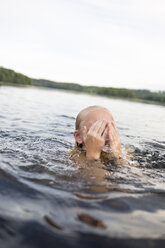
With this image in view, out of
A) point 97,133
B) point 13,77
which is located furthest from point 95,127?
point 13,77

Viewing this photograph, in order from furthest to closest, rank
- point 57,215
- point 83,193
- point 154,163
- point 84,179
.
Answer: point 154,163
point 84,179
point 83,193
point 57,215

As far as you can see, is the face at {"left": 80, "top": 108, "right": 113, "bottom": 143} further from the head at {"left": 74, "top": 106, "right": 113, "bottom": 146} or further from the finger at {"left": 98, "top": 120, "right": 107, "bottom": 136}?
the finger at {"left": 98, "top": 120, "right": 107, "bottom": 136}

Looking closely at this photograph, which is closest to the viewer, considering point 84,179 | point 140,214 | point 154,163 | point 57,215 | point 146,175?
point 57,215

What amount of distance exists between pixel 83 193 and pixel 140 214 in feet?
1.83

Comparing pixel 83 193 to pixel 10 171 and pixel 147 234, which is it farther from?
pixel 10 171

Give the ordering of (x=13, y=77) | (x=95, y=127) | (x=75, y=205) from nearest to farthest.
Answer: (x=75, y=205) → (x=95, y=127) → (x=13, y=77)

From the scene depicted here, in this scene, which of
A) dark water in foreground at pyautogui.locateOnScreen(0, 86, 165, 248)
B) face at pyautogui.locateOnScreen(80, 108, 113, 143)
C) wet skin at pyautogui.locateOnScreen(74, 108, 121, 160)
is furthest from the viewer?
face at pyautogui.locateOnScreen(80, 108, 113, 143)

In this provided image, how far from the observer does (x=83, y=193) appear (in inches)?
89.6

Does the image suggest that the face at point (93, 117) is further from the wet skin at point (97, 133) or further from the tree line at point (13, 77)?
the tree line at point (13, 77)

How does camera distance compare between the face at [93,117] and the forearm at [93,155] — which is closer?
the forearm at [93,155]

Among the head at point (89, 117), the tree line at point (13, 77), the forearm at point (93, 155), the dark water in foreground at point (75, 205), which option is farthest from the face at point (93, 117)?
the tree line at point (13, 77)

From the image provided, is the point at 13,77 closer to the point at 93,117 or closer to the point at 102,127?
the point at 93,117

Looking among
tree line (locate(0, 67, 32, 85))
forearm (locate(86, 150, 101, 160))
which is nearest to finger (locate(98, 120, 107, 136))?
forearm (locate(86, 150, 101, 160))

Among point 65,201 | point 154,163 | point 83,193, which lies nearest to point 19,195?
point 65,201
